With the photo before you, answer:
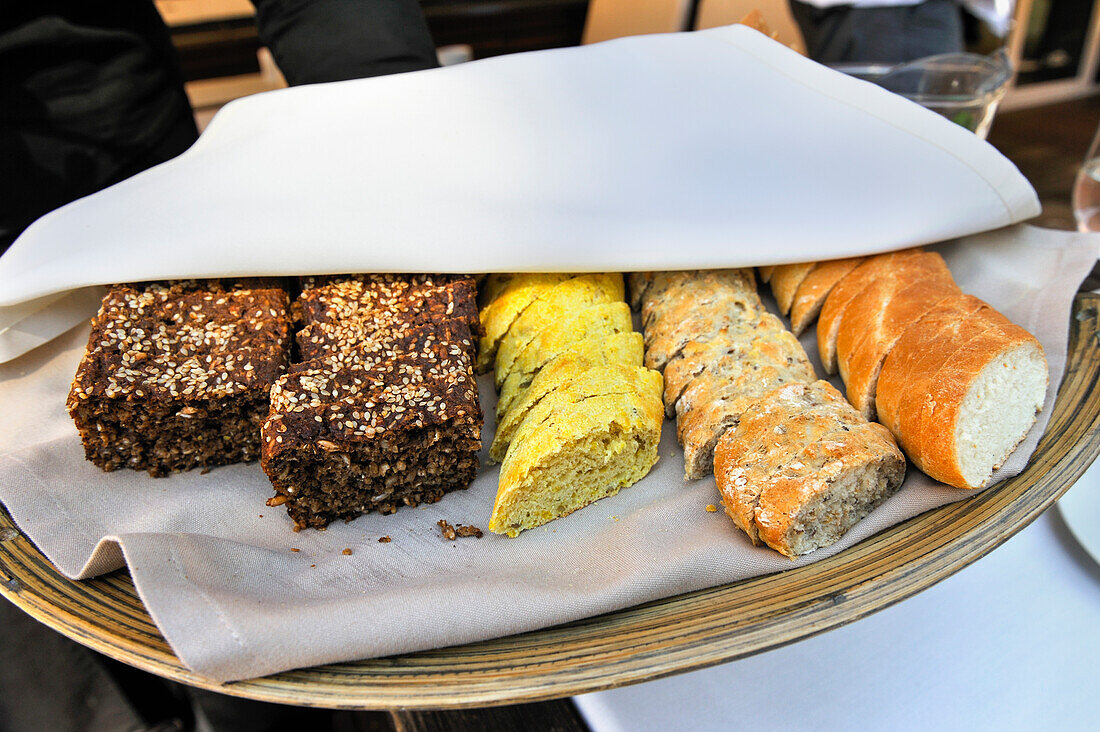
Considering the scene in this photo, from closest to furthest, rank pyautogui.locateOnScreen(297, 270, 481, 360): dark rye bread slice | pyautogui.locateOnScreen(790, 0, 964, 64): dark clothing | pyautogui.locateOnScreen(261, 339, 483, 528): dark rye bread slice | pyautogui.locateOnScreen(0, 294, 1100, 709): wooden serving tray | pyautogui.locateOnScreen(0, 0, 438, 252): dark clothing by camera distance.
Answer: pyautogui.locateOnScreen(0, 294, 1100, 709): wooden serving tray, pyautogui.locateOnScreen(261, 339, 483, 528): dark rye bread slice, pyautogui.locateOnScreen(297, 270, 481, 360): dark rye bread slice, pyautogui.locateOnScreen(0, 0, 438, 252): dark clothing, pyautogui.locateOnScreen(790, 0, 964, 64): dark clothing

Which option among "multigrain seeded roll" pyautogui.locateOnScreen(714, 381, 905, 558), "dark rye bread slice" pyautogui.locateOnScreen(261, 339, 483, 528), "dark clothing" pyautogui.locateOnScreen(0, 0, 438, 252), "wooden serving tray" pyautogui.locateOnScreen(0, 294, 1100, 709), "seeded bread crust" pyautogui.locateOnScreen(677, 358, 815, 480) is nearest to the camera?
"wooden serving tray" pyautogui.locateOnScreen(0, 294, 1100, 709)

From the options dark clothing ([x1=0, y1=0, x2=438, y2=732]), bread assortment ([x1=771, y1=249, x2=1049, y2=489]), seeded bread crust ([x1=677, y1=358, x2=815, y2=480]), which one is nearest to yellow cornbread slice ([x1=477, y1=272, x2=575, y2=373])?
seeded bread crust ([x1=677, y1=358, x2=815, y2=480])

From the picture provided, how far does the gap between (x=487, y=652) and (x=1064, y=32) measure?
27.3 feet

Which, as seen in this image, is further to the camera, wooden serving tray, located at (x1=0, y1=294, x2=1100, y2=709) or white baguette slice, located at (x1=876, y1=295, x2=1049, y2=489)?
white baguette slice, located at (x1=876, y1=295, x2=1049, y2=489)

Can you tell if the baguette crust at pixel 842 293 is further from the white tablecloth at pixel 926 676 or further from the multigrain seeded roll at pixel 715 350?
the white tablecloth at pixel 926 676

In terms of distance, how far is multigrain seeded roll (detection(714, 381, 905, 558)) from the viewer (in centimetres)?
130

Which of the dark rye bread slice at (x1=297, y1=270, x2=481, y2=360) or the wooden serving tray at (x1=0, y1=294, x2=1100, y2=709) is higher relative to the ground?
the dark rye bread slice at (x1=297, y1=270, x2=481, y2=360)

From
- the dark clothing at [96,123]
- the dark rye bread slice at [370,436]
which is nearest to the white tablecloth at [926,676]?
the dark rye bread slice at [370,436]

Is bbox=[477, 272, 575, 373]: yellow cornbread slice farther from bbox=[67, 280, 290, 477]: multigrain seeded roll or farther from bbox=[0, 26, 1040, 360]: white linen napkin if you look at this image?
bbox=[67, 280, 290, 477]: multigrain seeded roll

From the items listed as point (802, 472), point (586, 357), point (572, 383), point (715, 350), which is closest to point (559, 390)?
point (572, 383)

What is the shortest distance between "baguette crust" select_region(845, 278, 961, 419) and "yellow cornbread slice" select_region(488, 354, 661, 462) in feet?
1.48

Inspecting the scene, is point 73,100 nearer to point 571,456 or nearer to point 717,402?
point 571,456

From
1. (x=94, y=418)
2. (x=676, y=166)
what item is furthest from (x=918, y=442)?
(x=94, y=418)

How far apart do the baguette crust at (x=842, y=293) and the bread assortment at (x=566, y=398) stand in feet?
1.52
